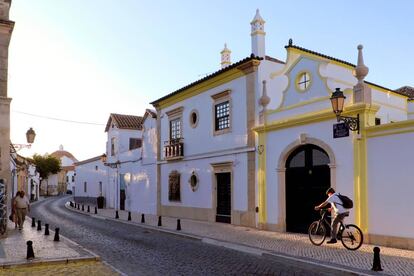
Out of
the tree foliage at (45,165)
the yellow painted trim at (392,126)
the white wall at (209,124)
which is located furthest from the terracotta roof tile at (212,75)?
the tree foliage at (45,165)

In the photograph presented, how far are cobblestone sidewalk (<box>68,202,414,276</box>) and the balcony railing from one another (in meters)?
6.04

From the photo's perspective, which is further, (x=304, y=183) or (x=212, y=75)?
(x=212, y=75)

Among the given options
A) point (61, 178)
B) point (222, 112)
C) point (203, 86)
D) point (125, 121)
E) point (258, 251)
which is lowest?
point (258, 251)

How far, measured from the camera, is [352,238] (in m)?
11.1

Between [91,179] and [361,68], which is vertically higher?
[361,68]

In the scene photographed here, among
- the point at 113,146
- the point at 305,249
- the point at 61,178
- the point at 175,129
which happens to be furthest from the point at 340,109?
the point at 61,178

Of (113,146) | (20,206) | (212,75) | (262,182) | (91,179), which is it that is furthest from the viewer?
(91,179)

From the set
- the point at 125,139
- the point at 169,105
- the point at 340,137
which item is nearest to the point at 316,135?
the point at 340,137

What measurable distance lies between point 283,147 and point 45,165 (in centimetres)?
6200

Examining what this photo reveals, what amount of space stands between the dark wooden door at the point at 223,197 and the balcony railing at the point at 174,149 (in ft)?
11.2

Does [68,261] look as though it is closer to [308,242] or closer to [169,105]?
[308,242]

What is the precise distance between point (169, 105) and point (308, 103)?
1090 centimetres

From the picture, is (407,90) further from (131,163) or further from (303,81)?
(131,163)

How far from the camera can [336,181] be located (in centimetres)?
1310
